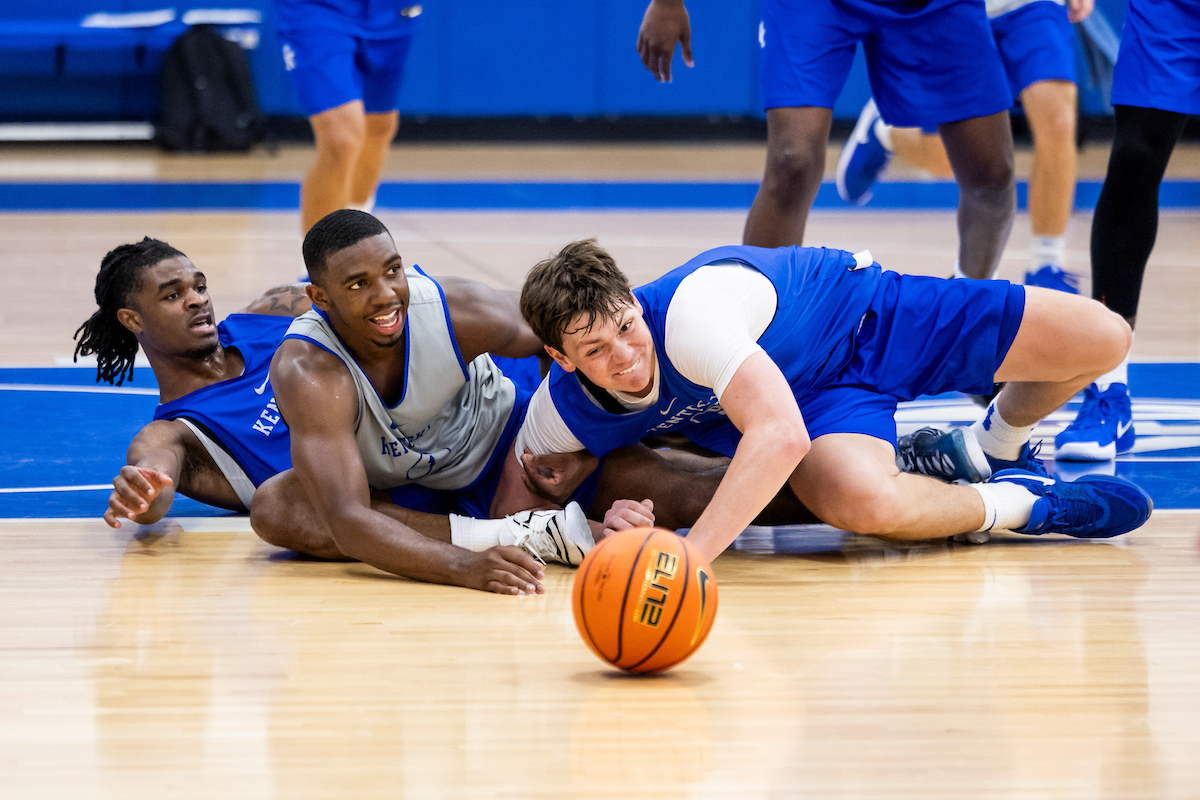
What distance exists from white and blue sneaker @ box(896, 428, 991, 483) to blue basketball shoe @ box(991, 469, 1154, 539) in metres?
0.16

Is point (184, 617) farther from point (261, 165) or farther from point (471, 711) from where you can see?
point (261, 165)

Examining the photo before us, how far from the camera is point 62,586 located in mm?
2883

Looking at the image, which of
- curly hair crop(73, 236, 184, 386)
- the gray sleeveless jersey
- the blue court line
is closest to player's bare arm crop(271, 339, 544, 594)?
the gray sleeveless jersey

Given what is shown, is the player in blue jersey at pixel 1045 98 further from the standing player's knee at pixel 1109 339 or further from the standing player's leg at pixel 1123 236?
the standing player's knee at pixel 1109 339

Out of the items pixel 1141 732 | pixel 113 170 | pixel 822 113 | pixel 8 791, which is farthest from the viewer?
pixel 113 170

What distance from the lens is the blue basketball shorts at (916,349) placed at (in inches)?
122

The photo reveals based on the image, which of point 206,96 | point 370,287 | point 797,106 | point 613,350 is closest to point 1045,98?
point 797,106

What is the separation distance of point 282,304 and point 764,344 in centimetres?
153

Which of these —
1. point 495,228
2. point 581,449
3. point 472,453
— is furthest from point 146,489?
point 495,228

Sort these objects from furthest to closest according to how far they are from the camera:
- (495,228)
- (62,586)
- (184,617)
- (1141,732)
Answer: (495,228)
(62,586)
(184,617)
(1141,732)

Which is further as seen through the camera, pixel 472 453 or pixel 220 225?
pixel 220 225

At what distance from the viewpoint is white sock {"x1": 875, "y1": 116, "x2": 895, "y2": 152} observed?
6.43 m

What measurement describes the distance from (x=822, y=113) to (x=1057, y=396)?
119cm

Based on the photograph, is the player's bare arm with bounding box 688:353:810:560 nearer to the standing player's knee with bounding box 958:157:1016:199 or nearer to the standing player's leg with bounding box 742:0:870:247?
the standing player's leg with bounding box 742:0:870:247
